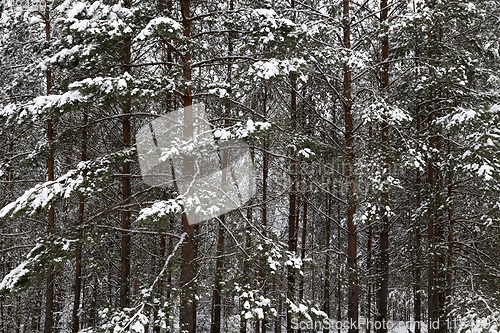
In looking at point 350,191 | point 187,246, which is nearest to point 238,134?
point 187,246

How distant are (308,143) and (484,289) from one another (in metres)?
5.74

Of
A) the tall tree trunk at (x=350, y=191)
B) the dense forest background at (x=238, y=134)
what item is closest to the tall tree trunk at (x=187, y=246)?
the dense forest background at (x=238, y=134)

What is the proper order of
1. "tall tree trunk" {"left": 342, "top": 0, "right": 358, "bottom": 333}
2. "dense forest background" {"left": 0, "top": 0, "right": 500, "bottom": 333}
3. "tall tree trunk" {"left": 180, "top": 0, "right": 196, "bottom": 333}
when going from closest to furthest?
"dense forest background" {"left": 0, "top": 0, "right": 500, "bottom": 333} → "tall tree trunk" {"left": 180, "top": 0, "right": 196, "bottom": 333} → "tall tree trunk" {"left": 342, "top": 0, "right": 358, "bottom": 333}

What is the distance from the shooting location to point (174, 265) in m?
6.37

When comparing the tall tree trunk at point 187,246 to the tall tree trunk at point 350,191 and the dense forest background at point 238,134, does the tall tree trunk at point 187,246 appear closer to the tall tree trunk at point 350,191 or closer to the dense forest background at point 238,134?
the dense forest background at point 238,134

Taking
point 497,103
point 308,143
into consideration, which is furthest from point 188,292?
point 497,103

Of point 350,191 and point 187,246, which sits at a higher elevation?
point 350,191

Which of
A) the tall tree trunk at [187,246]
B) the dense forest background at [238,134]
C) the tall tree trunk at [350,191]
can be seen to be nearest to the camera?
the dense forest background at [238,134]

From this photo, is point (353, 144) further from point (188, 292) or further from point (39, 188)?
point (39, 188)

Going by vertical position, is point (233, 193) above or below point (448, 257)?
above

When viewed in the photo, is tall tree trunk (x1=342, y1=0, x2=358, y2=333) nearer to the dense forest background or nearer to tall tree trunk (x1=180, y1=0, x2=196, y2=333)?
the dense forest background

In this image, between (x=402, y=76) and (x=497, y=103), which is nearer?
(x=497, y=103)

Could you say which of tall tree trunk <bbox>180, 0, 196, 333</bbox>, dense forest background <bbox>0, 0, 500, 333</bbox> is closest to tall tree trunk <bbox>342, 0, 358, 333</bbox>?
dense forest background <bbox>0, 0, 500, 333</bbox>

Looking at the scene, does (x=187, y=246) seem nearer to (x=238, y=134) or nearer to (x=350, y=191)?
(x=238, y=134)
